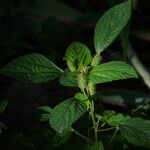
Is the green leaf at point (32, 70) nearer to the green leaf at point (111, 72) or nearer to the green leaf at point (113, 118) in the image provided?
the green leaf at point (111, 72)

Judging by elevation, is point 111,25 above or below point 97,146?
above

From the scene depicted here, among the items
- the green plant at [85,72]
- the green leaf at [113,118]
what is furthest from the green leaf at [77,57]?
the green leaf at [113,118]

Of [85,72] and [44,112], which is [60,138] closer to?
[44,112]

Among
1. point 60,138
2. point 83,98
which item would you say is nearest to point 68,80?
point 83,98

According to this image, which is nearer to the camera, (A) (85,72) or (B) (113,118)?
(A) (85,72)

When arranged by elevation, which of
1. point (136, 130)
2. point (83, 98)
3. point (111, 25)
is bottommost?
point (136, 130)

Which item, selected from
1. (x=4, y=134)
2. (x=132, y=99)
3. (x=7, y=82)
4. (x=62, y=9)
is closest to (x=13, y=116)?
(x=7, y=82)

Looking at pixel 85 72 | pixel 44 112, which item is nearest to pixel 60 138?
pixel 44 112
